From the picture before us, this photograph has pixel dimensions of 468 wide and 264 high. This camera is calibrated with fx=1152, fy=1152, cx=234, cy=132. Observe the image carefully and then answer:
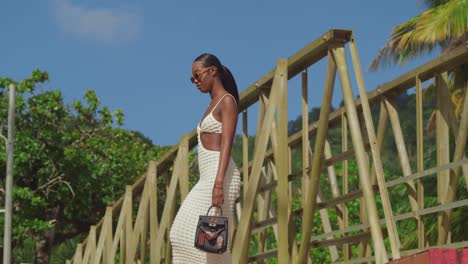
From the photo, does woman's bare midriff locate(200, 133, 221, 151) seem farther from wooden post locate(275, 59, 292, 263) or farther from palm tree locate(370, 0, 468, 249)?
palm tree locate(370, 0, 468, 249)

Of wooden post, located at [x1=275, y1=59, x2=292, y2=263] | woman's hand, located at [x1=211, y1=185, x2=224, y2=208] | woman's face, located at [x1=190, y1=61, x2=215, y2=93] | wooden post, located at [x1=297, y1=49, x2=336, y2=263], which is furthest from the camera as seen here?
wooden post, located at [x1=275, y1=59, x2=292, y2=263]

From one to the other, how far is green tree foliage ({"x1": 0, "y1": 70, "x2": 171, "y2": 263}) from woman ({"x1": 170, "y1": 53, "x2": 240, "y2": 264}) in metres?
21.9

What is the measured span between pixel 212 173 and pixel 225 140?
0.74 ft

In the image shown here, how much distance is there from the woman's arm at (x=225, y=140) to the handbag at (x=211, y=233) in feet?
0.48

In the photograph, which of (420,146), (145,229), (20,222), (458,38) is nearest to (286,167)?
(420,146)

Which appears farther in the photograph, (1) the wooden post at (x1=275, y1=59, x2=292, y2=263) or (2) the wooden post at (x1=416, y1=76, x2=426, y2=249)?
(2) the wooden post at (x1=416, y1=76, x2=426, y2=249)

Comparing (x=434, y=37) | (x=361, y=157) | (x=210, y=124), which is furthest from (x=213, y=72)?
(x=434, y=37)

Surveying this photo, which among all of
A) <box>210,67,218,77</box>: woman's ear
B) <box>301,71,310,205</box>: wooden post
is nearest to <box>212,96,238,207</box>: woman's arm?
<box>210,67,218,77</box>: woman's ear

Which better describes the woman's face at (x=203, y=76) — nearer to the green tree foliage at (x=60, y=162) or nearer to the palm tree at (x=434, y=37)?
the palm tree at (x=434, y=37)

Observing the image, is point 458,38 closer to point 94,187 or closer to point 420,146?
point 94,187

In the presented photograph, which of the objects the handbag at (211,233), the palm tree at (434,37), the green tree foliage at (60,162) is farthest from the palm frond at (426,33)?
the handbag at (211,233)

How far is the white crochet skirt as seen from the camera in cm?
664

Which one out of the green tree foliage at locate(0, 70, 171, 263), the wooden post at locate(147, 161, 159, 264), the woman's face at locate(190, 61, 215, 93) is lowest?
the woman's face at locate(190, 61, 215, 93)

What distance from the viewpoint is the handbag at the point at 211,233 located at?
21.0 ft
